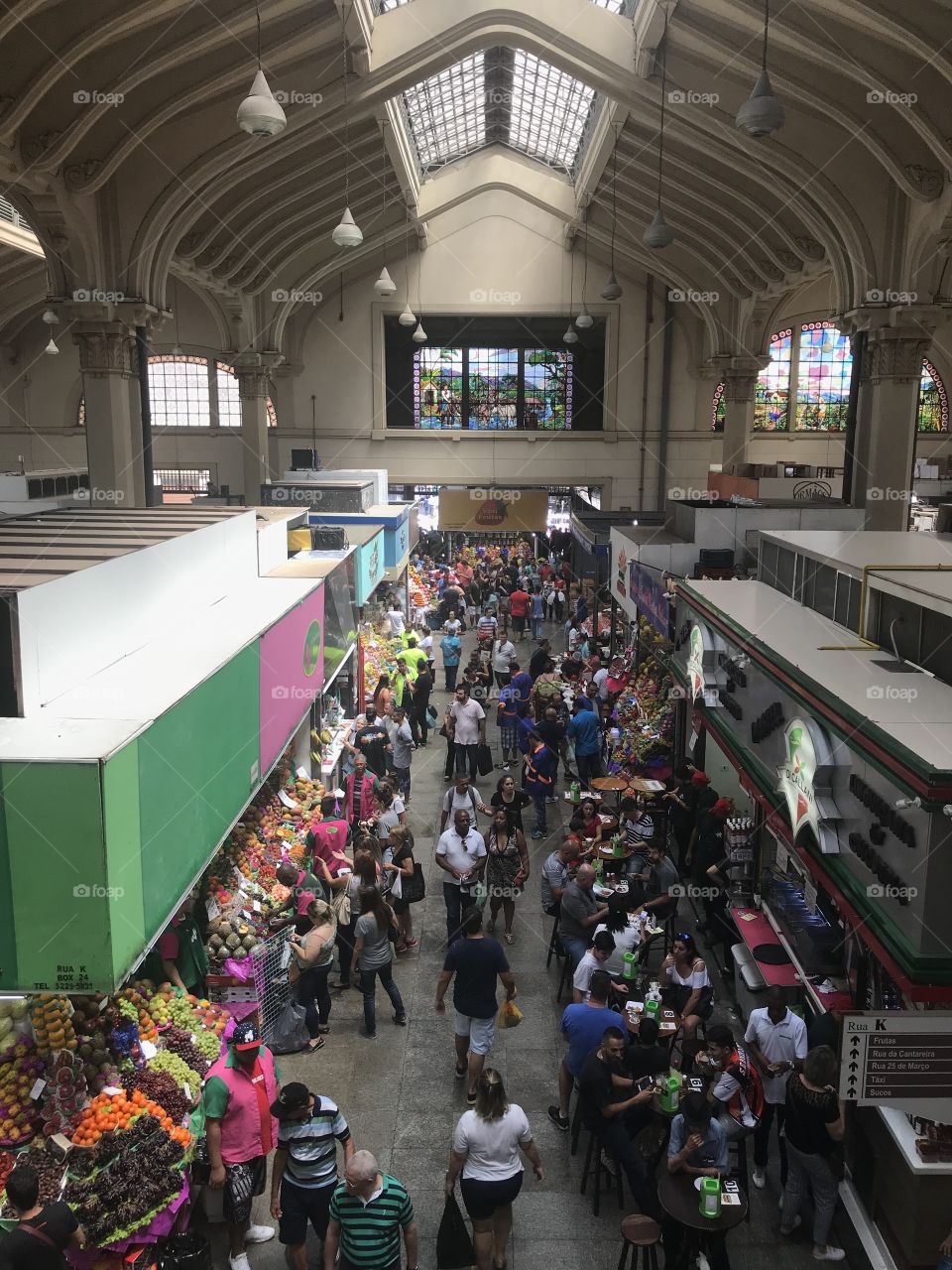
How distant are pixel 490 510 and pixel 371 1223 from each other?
2187 cm

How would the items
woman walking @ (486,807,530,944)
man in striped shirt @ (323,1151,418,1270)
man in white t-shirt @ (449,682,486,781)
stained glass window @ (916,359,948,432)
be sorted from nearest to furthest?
man in striped shirt @ (323,1151,418,1270) < woman walking @ (486,807,530,944) < man in white t-shirt @ (449,682,486,781) < stained glass window @ (916,359,948,432)

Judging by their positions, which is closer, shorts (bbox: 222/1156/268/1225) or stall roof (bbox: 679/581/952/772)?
stall roof (bbox: 679/581/952/772)

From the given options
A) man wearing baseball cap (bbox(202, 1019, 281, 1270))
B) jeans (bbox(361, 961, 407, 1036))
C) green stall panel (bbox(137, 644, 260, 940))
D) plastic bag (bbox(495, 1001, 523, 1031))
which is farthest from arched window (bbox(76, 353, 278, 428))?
man wearing baseball cap (bbox(202, 1019, 281, 1270))

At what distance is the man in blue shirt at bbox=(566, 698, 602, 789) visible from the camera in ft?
38.7

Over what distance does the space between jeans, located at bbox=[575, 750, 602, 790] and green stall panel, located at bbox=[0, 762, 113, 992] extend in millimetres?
8222

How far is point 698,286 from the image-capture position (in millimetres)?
24250

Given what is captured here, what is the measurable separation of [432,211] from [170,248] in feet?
37.9

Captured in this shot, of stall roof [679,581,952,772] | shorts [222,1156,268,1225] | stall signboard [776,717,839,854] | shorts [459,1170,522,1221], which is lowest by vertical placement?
shorts [222,1156,268,1225]

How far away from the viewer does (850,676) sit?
590 centimetres

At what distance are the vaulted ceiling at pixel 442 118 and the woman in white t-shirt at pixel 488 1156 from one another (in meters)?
9.32

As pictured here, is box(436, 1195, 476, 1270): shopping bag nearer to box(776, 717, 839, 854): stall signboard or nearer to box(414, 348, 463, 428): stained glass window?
box(776, 717, 839, 854): stall signboard

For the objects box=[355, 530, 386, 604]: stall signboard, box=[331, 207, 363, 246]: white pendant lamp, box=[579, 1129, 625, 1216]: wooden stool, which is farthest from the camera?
box=[355, 530, 386, 604]: stall signboard

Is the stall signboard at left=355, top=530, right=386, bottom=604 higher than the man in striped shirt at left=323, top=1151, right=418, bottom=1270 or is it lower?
higher

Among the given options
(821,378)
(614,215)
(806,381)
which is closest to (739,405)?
(806,381)
